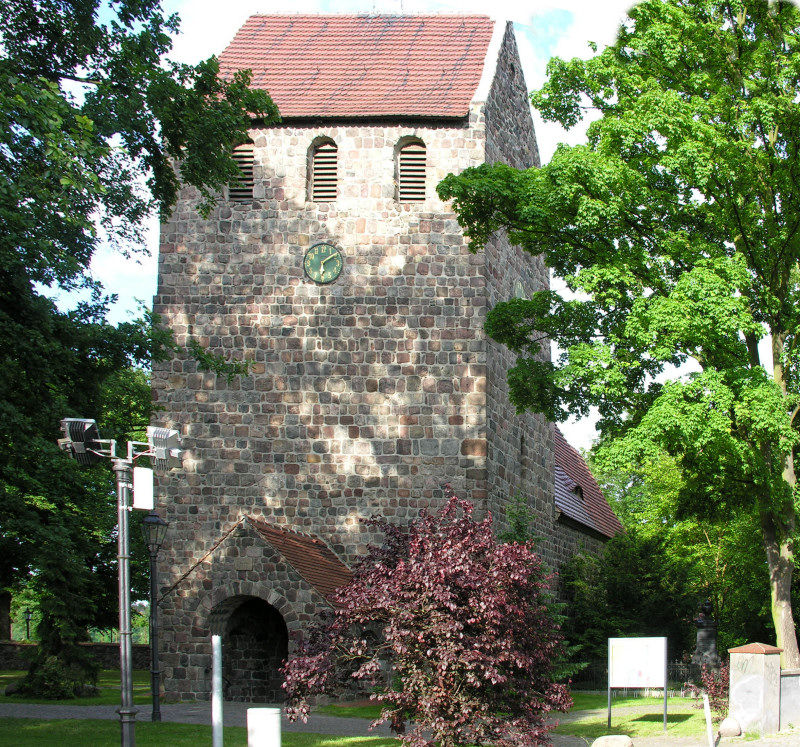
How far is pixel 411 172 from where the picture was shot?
878 inches

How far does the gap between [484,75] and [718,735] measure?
48.8ft

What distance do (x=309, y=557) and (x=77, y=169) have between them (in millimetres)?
9491

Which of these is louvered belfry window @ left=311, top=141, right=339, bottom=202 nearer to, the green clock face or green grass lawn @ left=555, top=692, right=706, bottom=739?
the green clock face

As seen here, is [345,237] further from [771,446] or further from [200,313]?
[771,446]

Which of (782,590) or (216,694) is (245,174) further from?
(216,694)

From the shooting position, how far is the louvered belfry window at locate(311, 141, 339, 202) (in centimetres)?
2227

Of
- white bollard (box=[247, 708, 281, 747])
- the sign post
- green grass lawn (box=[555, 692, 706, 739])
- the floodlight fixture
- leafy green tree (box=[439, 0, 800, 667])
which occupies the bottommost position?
green grass lawn (box=[555, 692, 706, 739])

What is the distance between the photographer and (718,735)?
14203mm

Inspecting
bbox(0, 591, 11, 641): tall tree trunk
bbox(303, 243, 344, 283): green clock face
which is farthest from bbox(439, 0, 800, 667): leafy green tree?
bbox(0, 591, 11, 641): tall tree trunk

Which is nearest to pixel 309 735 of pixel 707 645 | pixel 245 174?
pixel 707 645

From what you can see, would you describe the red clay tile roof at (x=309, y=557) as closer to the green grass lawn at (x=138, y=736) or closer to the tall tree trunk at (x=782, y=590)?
the green grass lawn at (x=138, y=736)

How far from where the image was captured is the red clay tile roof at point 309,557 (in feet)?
61.7

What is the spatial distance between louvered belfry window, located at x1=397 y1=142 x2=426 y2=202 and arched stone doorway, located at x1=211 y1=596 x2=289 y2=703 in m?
9.00

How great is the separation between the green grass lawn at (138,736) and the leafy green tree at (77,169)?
403cm
